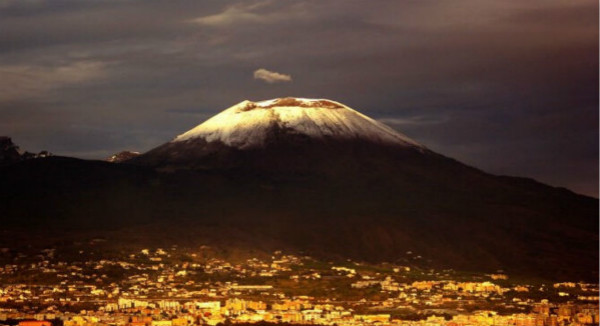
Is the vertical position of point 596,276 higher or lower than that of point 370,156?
lower

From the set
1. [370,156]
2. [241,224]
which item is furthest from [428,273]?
[370,156]

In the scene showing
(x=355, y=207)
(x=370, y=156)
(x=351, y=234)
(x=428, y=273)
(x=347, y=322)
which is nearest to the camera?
(x=347, y=322)

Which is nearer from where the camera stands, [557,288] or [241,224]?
[557,288]

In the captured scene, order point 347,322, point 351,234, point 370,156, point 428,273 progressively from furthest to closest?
point 370,156 < point 351,234 < point 428,273 < point 347,322

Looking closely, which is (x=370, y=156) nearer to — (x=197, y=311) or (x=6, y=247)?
(x=6, y=247)

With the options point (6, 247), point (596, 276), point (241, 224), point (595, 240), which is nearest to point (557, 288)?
point (596, 276)

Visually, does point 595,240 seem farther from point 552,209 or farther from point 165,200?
point 165,200
